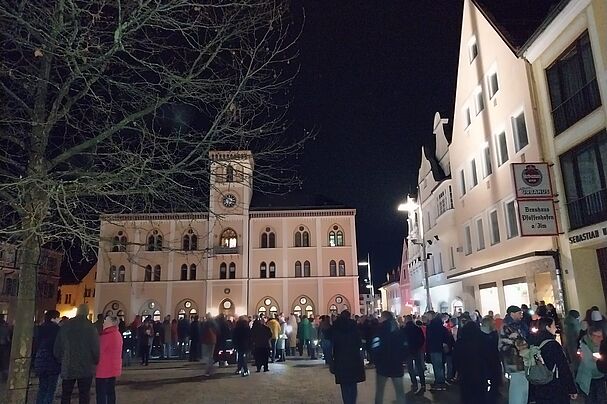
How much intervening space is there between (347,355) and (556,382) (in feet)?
10.8

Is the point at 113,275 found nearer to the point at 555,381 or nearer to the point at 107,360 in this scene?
the point at 107,360

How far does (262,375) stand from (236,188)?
41534 millimetres

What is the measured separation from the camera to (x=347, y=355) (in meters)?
8.58

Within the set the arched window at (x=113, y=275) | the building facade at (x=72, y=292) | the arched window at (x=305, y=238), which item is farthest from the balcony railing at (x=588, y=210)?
the building facade at (x=72, y=292)

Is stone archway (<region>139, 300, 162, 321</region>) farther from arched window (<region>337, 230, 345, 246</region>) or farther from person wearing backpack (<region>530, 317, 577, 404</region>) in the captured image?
person wearing backpack (<region>530, 317, 577, 404</region>)

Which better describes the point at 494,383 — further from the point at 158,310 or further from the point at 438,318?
the point at 158,310

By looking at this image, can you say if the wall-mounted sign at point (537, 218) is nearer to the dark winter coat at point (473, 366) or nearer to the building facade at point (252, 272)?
the dark winter coat at point (473, 366)

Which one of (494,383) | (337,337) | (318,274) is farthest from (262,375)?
(318,274)

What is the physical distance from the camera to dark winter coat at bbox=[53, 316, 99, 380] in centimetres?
842

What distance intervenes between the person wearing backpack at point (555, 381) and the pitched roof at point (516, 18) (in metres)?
13.0

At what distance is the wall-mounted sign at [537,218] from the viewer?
15.1 meters

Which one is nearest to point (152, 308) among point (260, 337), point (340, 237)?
point (340, 237)

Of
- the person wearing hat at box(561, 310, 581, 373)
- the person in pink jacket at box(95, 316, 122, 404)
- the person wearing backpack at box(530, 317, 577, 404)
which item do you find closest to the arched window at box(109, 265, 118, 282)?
the person in pink jacket at box(95, 316, 122, 404)

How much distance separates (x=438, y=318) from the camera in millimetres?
13492
